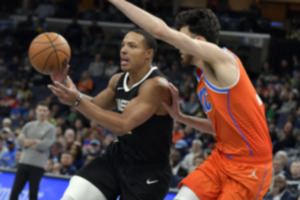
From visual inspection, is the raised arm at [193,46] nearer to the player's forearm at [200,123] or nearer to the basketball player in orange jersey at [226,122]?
the basketball player in orange jersey at [226,122]

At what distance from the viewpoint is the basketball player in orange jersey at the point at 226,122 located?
3.54m

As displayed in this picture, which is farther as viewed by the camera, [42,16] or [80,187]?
[42,16]

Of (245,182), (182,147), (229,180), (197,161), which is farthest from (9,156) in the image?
(245,182)

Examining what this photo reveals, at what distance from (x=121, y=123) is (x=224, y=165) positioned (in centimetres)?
85

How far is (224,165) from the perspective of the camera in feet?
12.5

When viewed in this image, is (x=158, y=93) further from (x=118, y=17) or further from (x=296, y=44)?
(x=118, y=17)

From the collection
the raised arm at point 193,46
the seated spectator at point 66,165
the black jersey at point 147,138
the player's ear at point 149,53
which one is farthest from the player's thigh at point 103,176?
the seated spectator at point 66,165

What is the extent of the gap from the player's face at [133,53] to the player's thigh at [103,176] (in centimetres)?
86

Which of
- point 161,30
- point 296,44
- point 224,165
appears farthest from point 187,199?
point 296,44

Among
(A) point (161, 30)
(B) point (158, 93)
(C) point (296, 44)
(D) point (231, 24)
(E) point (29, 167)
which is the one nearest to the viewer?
(A) point (161, 30)

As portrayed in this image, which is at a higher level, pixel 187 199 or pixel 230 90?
pixel 230 90

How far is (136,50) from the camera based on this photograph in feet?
14.2

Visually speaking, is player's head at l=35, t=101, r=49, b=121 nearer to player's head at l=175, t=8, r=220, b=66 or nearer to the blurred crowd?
the blurred crowd

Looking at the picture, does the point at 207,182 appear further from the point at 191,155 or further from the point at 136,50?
the point at 191,155
